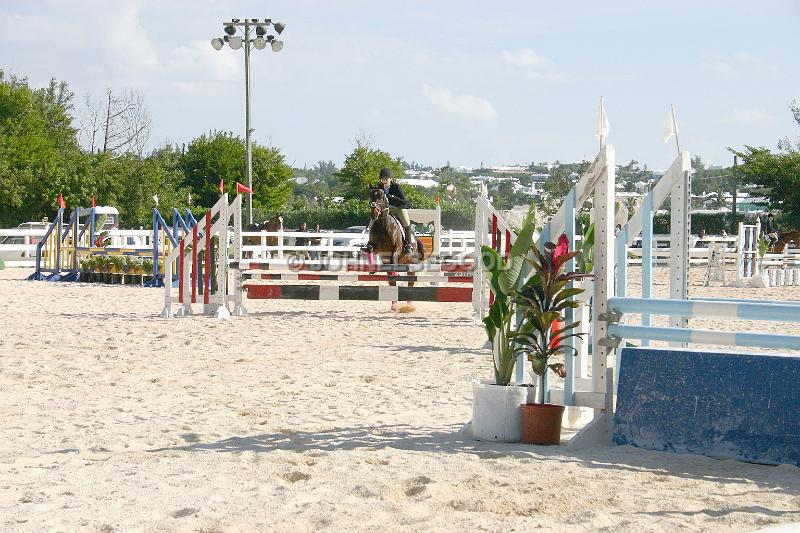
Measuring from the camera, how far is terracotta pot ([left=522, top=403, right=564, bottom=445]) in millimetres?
5527

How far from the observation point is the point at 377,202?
1512 cm

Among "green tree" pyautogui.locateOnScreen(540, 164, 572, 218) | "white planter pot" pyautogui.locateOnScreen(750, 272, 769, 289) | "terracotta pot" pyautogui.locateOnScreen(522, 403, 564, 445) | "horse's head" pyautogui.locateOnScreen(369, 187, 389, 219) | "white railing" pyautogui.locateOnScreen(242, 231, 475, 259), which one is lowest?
"terracotta pot" pyautogui.locateOnScreen(522, 403, 564, 445)

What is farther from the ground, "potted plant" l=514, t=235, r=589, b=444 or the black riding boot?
the black riding boot

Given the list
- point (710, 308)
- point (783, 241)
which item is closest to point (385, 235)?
point (710, 308)

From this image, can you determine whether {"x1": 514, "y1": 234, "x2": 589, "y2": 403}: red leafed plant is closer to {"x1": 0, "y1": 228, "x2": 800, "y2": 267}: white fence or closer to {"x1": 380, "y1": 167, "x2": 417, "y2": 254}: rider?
{"x1": 380, "y1": 167, "x2": 417, "y2": 254}: rider

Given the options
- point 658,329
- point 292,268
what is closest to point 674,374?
point 658,329

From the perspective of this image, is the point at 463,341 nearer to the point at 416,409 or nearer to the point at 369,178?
the point at 416,409

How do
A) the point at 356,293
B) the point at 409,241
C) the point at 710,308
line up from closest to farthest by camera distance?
the point at 710,308
the point at 356,293
the point at 409,241

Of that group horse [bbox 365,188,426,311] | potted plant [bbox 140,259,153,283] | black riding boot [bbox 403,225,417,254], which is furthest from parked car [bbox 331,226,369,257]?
horse [bbox 365,188,426,311]

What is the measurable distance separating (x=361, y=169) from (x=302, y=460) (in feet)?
162

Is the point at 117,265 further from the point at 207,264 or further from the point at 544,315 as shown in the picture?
the point at 544,315

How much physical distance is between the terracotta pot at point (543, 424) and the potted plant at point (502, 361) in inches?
2.4

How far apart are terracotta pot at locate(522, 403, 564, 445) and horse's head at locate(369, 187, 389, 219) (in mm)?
9633

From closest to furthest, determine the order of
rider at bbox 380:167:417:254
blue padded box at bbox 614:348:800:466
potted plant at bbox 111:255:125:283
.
→ 1. blue padded box at bbox 614:348:800:466
2. rider at bbox 380:167:417:254
3. potted plant at bbox 111:255:125:283
